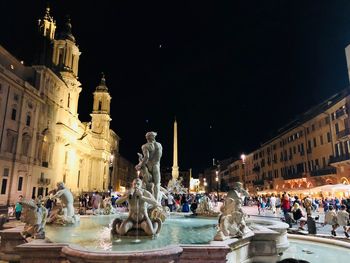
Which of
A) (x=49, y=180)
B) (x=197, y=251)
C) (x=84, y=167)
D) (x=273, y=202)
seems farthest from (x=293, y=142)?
(x=197, y=251)

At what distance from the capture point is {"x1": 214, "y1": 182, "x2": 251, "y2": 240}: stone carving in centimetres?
667

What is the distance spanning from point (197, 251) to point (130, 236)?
2.62 meters

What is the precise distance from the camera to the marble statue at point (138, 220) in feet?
24.7

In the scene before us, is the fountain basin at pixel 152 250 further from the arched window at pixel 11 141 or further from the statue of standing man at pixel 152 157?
the arched window at pixel 11 141

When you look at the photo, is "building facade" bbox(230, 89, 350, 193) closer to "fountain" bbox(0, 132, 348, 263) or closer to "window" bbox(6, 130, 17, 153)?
"fountain" bbox(0, 132, 348, 263)

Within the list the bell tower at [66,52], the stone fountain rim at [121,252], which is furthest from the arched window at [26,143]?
the stone fountain rim at [121,252]

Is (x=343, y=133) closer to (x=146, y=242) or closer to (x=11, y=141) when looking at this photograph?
(x=146, y=242)

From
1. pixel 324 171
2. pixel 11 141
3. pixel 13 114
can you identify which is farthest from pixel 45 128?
pixel 324 171

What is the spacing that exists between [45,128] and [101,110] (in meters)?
34.9

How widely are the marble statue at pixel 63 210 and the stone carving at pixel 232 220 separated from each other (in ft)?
17.3

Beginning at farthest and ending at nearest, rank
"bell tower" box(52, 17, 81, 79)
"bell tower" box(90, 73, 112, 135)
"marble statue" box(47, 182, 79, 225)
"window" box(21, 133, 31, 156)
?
1. "bell tower" box(90, 73, 112, 135)
2. "bell tower" box(52, 17, 81, 79)
3. "window" box(21, 133, 31, 156)
4. "marble statue" box(47, 182, 79, 225)

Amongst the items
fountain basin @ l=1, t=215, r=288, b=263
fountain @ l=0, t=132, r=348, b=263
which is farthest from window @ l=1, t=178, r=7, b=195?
fountain basin @ l=1, t=215, r=288, b=263

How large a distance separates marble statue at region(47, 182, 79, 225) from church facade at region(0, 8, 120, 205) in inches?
794

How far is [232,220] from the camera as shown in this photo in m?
7.00
